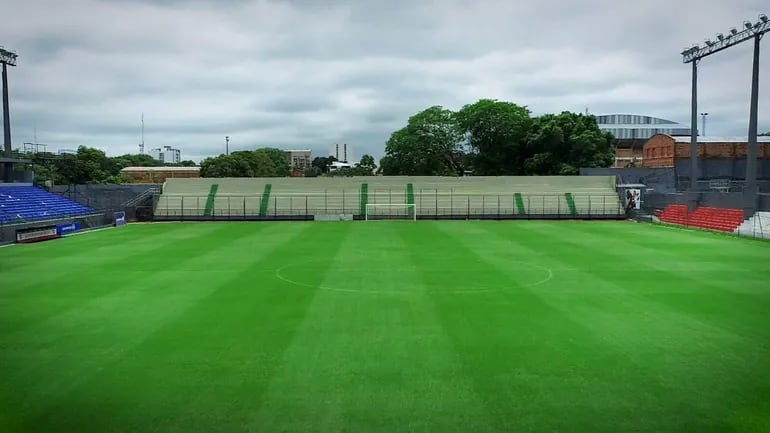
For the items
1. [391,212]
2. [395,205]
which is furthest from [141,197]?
[395,205]

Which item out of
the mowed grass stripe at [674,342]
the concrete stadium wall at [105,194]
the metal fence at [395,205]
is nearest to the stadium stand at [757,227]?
the metal fence at [395,205]

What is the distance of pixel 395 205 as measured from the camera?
55344 millimetres

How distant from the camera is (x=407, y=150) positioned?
86.4 meters

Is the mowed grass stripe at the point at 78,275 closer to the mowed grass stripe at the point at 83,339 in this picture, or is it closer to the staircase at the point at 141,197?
the mowed grass stripe at the point at 83,339

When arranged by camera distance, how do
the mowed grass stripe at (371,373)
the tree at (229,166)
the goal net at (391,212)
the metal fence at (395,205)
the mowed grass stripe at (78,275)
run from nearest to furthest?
the mowed grass stripe at (371,373)
the mowed grass stripe at (78,275)
the goal net at (391,212)
the metal fence at (395,205)
the tree at (229,166)

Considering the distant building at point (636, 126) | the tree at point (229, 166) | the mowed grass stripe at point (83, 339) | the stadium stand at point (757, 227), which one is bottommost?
the mowed grass stripe at point (83, 339)

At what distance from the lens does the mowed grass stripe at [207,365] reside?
8.51 metres

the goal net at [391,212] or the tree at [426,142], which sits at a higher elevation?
the tree at [426,142]

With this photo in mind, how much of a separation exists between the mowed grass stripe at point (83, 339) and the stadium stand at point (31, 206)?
23950 millimetres

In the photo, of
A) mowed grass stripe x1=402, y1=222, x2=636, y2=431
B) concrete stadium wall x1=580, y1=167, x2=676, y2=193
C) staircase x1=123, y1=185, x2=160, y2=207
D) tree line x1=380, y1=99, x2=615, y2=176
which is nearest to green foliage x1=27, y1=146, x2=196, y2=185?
staircase x1=123, y1=185, x2=160, y2=207

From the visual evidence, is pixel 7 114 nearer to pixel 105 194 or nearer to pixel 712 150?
pixel 105 194

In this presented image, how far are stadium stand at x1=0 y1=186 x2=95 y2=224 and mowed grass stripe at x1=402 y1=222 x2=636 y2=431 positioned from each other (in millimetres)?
32755

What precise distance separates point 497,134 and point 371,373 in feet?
239

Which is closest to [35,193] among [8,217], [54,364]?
[8,217]
